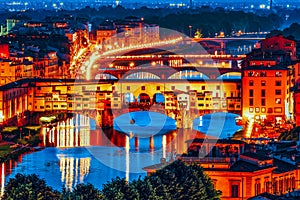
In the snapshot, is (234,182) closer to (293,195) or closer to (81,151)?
(293,195)

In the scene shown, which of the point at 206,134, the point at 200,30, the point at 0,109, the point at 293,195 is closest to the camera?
the point at 293,195

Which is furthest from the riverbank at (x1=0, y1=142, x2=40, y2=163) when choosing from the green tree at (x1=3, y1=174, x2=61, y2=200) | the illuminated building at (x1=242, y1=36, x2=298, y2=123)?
the green tree at (x1=3, y1=174, x2=61, y2=200)

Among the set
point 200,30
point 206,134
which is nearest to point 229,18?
point 200,30

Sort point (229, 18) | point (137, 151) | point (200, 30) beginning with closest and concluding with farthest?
point (137, 151)
point (200, 30)
point (229, 18)

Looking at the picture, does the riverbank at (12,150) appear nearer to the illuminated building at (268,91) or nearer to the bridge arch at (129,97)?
the illuminated building at (268,91)

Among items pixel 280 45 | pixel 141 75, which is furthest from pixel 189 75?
pixel 280 45

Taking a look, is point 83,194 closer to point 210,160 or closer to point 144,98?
point 210,160
